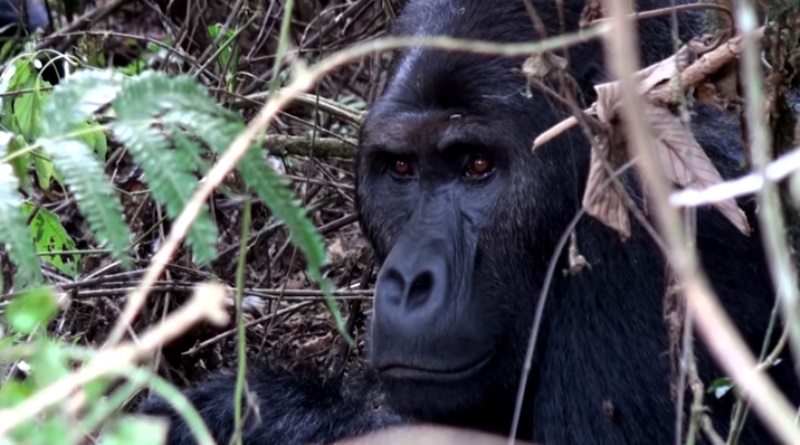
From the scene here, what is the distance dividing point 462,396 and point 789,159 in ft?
5.61

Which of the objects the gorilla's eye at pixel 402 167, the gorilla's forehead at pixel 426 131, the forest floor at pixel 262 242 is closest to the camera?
the gorilla's forehead at pixel 426 131

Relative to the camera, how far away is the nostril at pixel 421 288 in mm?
3074

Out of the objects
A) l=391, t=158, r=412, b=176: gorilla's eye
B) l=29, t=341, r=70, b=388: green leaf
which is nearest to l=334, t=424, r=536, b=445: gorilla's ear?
l=391, t=158, r=412, b=176: gorilla's eye

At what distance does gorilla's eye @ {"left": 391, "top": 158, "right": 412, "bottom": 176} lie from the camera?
3.54 m

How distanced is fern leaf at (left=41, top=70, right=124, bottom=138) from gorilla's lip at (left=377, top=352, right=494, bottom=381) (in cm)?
131

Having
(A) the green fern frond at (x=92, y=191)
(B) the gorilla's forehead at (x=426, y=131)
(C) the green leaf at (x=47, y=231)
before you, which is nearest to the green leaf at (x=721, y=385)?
(B) the gorilla's forehead at (x=426, y=131)

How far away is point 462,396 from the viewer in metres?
3.14

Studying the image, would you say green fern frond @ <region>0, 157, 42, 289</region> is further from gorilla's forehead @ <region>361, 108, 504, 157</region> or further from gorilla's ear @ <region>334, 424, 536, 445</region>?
gorilla's forehead @ <region>361, 108, 504, 157</region>

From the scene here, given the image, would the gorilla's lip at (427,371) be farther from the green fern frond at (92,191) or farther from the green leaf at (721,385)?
the green fern frond at (92,191)

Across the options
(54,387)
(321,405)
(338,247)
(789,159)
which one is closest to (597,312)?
(321,405)

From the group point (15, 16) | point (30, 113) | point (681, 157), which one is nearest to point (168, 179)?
point (681, 157)

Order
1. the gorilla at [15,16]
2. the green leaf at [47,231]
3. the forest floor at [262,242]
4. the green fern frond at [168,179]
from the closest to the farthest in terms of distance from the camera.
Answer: the green fern frond at [168,179] < the green leaf at [47,231] < the forest floor at [262,242] < the gorilla at [15,16]

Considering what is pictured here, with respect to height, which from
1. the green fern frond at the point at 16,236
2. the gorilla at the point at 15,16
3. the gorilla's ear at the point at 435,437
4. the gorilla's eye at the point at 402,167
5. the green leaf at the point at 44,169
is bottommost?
the gorilla at the point at 15,16

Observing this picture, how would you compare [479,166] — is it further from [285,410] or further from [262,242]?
[262,242]
